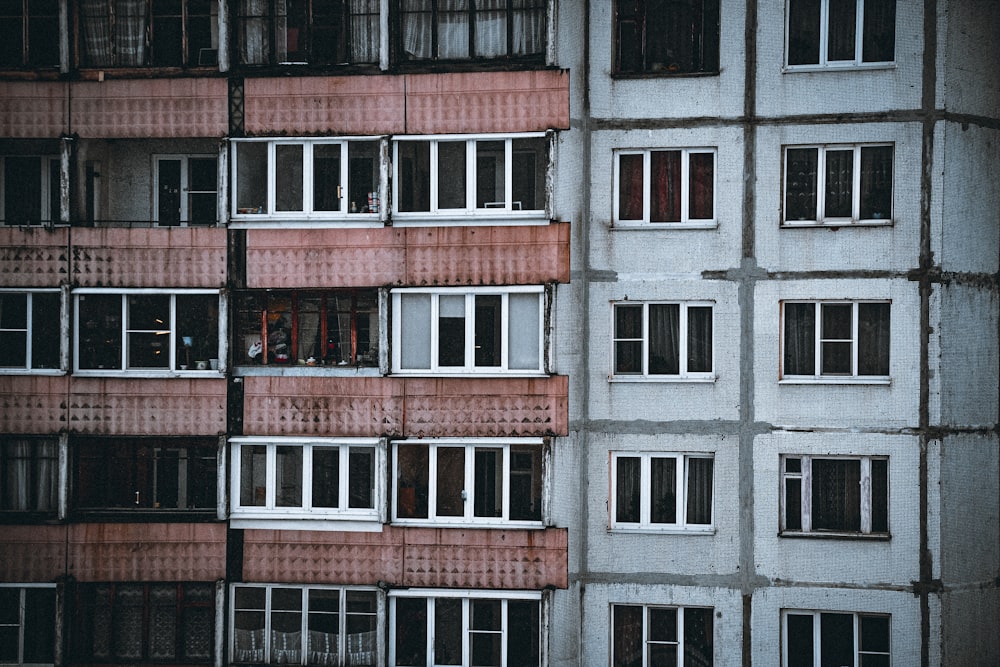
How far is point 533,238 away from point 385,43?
4.60m

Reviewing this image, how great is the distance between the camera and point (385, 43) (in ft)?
53.5

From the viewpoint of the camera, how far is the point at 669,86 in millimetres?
15961

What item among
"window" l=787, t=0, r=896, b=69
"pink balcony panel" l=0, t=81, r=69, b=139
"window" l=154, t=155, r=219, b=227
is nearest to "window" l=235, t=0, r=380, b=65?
"window" l=154, t=155, r=219, b=227

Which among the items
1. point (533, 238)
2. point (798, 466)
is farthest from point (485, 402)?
point (798, 466)

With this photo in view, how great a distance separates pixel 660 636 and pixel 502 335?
637 centimetres

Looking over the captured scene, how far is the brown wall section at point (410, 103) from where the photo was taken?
16062 mm

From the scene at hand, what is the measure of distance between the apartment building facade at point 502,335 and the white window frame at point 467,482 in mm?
68

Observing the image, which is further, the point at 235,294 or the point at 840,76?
the point at 235,294

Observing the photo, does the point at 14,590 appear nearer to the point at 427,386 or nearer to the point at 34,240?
the point at 34,240

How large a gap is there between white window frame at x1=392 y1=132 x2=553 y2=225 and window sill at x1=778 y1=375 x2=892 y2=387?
5.37 m

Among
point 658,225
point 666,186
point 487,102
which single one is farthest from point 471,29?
point 658,225

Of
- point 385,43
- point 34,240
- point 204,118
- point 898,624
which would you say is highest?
point 385,43

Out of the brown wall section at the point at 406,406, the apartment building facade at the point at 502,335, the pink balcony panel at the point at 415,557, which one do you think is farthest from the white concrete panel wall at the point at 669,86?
the pink balcony panel at the point at 415,557

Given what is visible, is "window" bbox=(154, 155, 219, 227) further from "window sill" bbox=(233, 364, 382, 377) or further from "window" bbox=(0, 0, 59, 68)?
"window sill" bbox=(233, 364, 382, 377)
